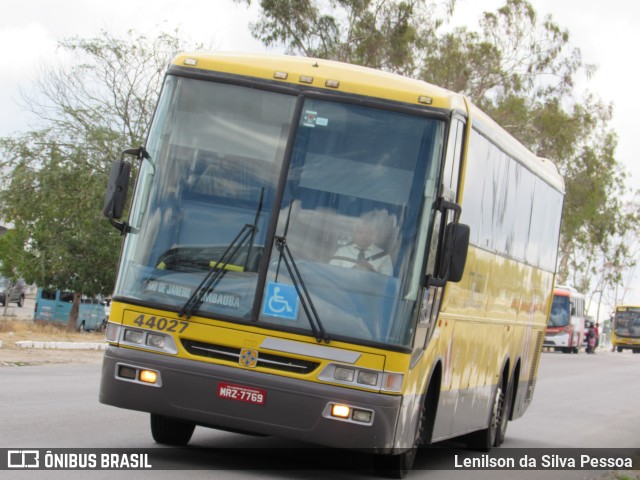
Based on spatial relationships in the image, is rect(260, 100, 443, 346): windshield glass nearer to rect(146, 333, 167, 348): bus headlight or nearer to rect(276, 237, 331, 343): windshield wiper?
rect(276, 237, 331, 343): windshield wiper

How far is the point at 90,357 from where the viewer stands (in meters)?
23.8

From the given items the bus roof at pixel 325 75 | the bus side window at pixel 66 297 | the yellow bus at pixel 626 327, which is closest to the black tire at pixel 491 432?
the bus roof at pixel 325 75

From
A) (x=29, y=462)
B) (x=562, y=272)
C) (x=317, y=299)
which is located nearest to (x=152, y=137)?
(x=317, y=299)

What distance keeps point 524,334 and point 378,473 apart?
578 centimetres

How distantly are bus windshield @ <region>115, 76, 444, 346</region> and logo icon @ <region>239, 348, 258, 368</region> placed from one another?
9.0 inches

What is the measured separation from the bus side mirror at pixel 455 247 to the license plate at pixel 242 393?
1652mm

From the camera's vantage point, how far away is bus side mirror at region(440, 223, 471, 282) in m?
9.10

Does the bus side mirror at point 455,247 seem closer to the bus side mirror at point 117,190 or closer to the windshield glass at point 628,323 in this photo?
the bus side mirror at point 117,190

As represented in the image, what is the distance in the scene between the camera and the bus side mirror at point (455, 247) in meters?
9.10

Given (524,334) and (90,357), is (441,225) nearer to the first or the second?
(524,334)

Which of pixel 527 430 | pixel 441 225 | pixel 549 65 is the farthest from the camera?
pixel 549 65

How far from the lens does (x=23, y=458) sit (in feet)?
29.3

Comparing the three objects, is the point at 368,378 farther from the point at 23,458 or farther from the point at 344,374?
the point at 23,458

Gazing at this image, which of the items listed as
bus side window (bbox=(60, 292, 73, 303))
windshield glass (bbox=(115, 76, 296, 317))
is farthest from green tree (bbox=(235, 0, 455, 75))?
Answer: windshield glass (bbox=(115, 76, 296, 317))
